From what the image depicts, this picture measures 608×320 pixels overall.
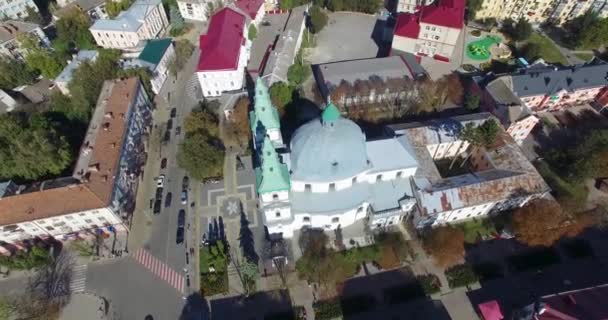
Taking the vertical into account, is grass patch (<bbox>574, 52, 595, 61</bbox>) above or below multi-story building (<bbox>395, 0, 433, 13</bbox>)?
below

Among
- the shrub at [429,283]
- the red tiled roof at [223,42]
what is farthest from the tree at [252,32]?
the shrub at [429,283]

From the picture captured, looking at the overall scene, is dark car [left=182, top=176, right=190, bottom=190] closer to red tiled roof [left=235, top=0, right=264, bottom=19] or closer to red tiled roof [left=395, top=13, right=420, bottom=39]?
red tiled roof [left=235, top=0, right=264, bottom=19]

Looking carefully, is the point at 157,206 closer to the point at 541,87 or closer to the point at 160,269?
the point at 160,269

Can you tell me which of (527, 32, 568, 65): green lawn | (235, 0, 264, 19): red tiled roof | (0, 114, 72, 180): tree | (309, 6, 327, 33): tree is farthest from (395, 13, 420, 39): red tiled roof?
(0, 114, 72, 180): tree

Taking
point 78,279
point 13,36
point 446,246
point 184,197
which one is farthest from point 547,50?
point 13,36

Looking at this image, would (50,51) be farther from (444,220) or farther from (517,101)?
(517,101)

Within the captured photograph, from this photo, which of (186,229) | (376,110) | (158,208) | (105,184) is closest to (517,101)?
(376,110)
